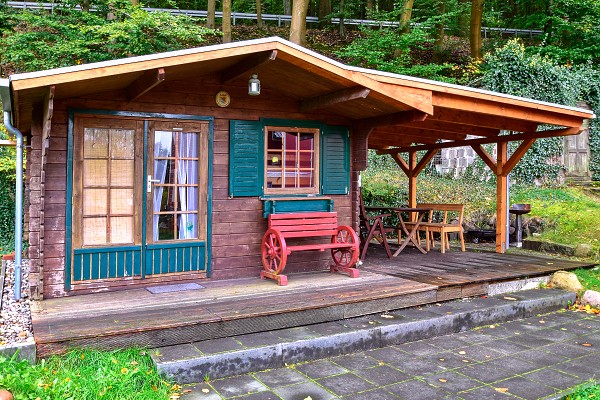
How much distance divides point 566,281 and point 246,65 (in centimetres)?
490

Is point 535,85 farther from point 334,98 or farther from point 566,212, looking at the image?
point 334,98

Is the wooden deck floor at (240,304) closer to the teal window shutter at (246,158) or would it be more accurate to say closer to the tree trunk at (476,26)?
the teal window shutter at (246,158)

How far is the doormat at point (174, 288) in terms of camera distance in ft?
17.0

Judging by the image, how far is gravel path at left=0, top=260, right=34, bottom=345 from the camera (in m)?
3.71

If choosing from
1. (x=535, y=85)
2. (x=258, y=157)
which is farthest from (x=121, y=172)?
(x=535, y=85)

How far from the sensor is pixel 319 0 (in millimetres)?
25062

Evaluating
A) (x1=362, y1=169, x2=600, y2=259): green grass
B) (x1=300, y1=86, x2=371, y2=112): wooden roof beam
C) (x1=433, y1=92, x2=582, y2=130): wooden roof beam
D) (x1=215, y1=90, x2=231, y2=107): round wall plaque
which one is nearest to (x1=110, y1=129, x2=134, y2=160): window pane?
(x1=215, y1=90, x2=231, y2=107): round wall plaque

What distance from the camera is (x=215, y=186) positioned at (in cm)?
583

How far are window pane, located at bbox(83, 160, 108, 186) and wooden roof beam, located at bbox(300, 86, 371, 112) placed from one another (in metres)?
2.48

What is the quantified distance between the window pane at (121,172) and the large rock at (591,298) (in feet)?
18.2

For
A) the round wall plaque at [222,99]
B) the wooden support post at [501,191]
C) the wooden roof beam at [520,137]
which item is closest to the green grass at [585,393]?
the round wall plaque at [222,99]

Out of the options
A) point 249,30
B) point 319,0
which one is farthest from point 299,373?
point 319,0

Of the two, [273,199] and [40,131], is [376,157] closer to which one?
[273,199]

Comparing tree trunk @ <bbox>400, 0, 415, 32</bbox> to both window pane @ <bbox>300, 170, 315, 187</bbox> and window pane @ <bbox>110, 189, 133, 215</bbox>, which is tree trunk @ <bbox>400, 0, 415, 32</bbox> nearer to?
window pane @ <bbox>300, 170, 315, 187</bbox>
